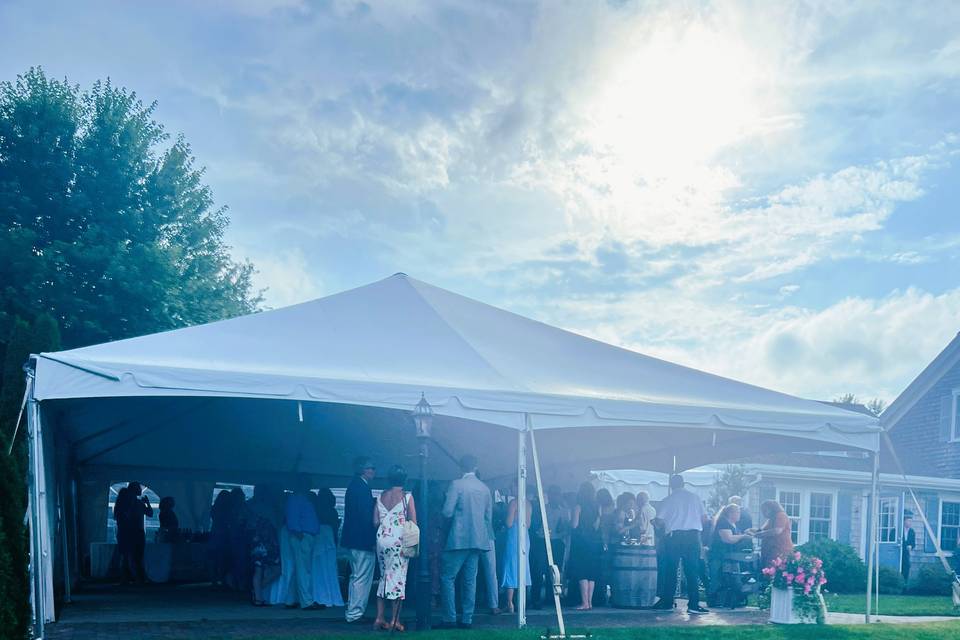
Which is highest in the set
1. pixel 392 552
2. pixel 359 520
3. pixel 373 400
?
pixel 373 400

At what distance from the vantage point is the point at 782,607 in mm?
12703

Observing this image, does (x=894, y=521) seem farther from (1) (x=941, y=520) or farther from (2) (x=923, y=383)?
(2) (x=923, y=383)

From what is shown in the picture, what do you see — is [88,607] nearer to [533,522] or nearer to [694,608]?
[533,522]

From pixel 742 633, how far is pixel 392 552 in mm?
3911

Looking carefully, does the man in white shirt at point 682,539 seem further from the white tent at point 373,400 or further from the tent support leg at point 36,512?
the tent support leg at point 36,512

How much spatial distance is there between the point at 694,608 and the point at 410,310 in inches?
217

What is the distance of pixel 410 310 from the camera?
1392cm

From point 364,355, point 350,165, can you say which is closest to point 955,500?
point 350,165

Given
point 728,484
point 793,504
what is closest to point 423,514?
point 728,484

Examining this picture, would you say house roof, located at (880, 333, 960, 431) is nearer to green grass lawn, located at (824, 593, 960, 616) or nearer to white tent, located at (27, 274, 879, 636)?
green grass lawn, located at (824, 593, 960, 616)

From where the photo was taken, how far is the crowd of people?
11.4m

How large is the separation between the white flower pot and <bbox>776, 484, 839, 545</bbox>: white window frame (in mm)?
15310

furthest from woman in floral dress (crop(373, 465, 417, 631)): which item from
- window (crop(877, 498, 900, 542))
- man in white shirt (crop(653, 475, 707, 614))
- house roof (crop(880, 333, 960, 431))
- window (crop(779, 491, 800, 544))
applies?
house roof (crop(880, 333, 960, 431))

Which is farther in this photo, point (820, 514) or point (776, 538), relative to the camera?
point (820, 514)
